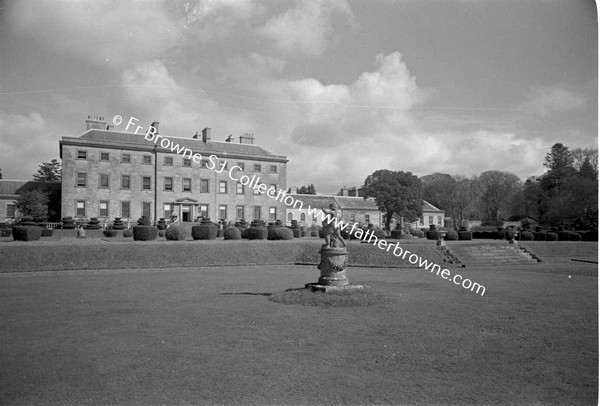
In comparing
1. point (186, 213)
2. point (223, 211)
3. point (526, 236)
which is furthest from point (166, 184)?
point (526, 236)

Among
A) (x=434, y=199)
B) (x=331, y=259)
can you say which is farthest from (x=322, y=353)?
(x=434, y=199)

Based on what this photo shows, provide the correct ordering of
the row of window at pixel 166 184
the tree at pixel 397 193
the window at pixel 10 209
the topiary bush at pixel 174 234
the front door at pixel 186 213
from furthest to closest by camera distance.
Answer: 1. the tree at pixel 397 193
2. the front door at pixel 186 213
3. the window at pixel 10 209
4. the row of window at pixel 166 184
5. the topiary bush at pixel 174 234

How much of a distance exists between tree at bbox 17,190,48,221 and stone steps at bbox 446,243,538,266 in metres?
35.4

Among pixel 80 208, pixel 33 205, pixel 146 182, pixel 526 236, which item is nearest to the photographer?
pixel 526 236

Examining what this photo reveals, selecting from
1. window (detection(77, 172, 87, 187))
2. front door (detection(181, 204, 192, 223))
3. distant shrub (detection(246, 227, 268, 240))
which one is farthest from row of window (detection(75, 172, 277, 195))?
distant shrub (detection(246, 227, 268, 240))

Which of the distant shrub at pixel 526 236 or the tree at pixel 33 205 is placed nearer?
the distant shrub at pixel 526 236

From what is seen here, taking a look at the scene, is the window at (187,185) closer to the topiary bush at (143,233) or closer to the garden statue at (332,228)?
the topiary bush at (143,233)

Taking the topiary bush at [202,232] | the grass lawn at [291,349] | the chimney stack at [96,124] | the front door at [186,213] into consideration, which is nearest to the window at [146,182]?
the front door at [186,213]

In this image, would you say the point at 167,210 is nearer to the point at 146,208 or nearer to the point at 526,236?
the point at 146,208

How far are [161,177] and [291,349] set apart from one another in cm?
4527

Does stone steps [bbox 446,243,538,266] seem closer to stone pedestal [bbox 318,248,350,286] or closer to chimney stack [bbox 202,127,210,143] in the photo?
stone pedestal [bbox 318,248,350,286]

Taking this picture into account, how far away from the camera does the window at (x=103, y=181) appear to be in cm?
4659

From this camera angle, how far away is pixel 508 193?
6900cm

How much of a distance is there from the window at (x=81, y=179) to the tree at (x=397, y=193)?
3149cm
